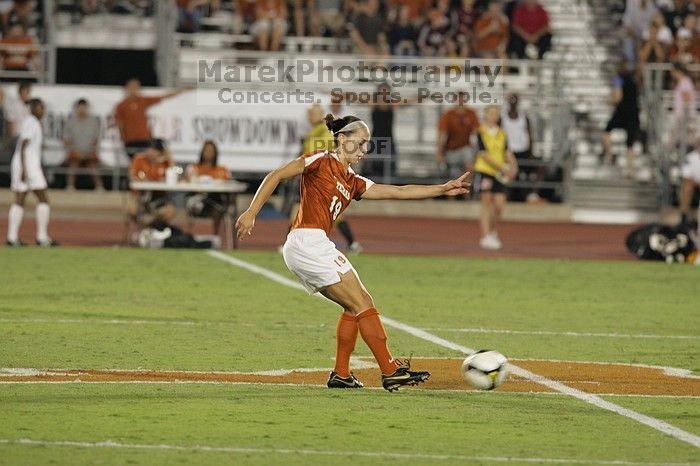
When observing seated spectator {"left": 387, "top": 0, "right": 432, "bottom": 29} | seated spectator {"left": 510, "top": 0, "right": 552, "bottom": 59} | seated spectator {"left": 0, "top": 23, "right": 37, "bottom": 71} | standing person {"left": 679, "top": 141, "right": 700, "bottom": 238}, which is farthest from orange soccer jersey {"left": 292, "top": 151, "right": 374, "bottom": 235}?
seated spectator {"left": 387, "top": 0, "right": 432, "bottom": 29}

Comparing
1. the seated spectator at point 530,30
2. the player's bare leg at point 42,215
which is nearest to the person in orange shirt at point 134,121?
the player's bare leg at point 42,215

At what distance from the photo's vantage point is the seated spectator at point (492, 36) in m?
30.5

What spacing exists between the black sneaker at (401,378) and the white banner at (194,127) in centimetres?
1736

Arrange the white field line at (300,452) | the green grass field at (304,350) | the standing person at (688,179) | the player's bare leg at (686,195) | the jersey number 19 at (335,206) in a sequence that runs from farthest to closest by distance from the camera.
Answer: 1. the player's bare leg at (686,195)
2. the standing person at (688,179)
3. the jersey number 19 at (335,206)
4. the green grass field at (304,350)
5. the white field line at (300,452)

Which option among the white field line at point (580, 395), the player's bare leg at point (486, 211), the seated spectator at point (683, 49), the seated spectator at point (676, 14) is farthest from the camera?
the seated spectator at point (676, 14)

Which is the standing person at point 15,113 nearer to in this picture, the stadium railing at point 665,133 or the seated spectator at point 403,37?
the seated spectator at point 403,37

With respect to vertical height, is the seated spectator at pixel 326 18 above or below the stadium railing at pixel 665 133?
above

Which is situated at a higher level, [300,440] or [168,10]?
[168,10]

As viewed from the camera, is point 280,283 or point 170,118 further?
point 170,118

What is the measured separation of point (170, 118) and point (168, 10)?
4057 millimetres

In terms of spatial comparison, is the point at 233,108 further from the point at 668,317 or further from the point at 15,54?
the point at 668,317

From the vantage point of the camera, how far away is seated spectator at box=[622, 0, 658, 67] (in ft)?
103

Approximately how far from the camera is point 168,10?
3094 cm

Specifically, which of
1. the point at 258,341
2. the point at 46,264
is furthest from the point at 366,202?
the point at 258,341
